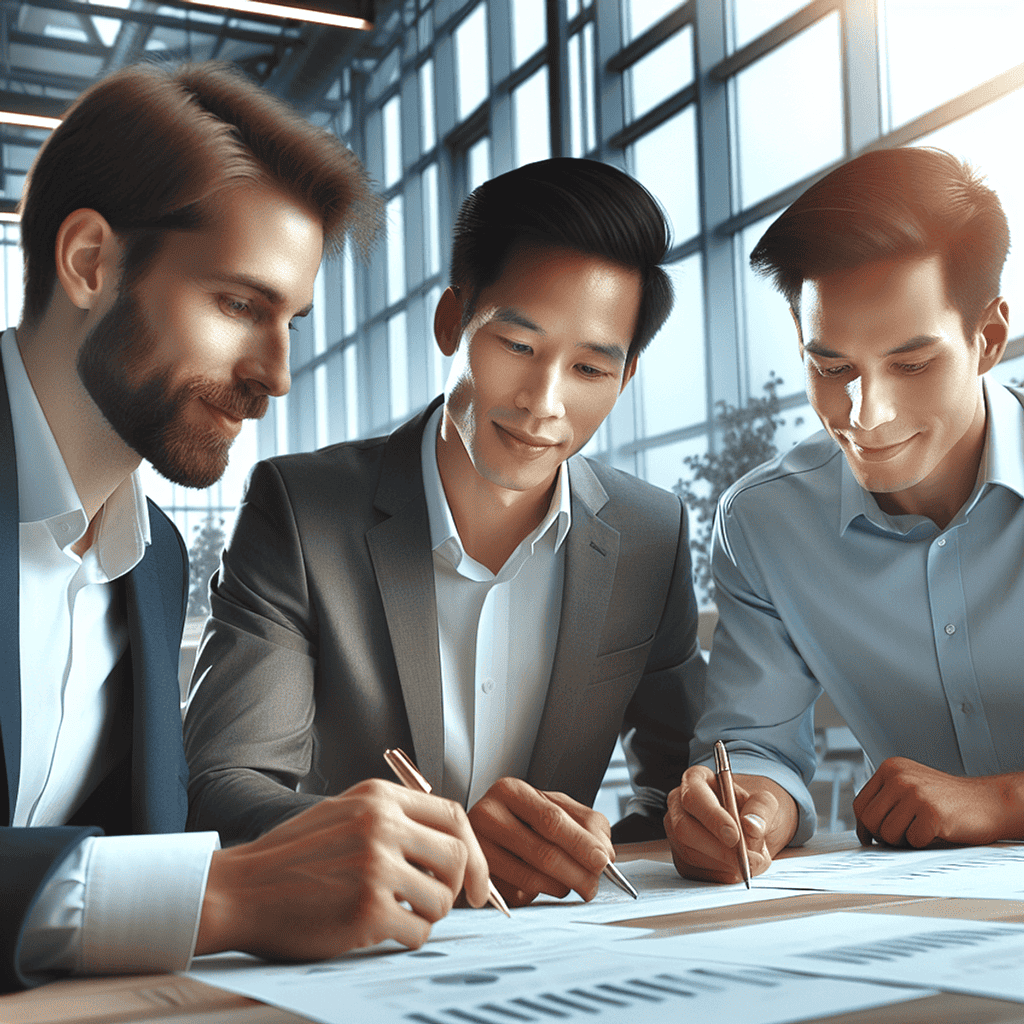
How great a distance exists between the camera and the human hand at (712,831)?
1.23 m

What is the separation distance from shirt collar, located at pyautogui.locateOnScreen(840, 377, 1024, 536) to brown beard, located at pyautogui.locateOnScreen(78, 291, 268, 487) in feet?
3.32

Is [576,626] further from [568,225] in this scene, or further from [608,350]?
[568,225]

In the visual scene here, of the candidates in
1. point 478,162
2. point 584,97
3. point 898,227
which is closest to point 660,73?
point 584,97

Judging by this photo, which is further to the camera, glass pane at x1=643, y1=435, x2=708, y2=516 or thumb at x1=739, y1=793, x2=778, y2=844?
A: glass pane at x1=643, y1=435, x2=708, y2=516

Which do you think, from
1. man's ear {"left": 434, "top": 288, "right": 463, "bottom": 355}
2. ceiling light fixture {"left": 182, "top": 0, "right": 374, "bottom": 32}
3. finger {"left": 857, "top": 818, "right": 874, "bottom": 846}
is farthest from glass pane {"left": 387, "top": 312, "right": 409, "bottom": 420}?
finger {"left": 857, "top": 818, "right": 874, "bottom": 846}

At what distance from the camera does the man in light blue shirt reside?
164 cm

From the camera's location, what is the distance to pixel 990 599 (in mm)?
1717

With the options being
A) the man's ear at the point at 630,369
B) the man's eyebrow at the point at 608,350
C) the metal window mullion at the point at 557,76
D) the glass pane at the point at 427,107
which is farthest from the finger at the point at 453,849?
the glass pane at the point at 427,107

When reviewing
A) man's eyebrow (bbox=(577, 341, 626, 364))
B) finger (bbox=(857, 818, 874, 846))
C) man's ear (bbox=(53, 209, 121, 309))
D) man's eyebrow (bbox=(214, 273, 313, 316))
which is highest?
man's ear (bbox=(53, 209, 121, 309))

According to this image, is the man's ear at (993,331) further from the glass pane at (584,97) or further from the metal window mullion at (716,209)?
the glass pane at (584,97)

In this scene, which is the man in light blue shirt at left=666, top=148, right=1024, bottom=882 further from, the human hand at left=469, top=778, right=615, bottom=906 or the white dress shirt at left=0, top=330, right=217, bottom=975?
the white dress shirt at left=0, top=330, right=217, bottom=975

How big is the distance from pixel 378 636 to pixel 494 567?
258 mm

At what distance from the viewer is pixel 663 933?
890 mm

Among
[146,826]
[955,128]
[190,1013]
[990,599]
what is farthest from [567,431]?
[955,128]
